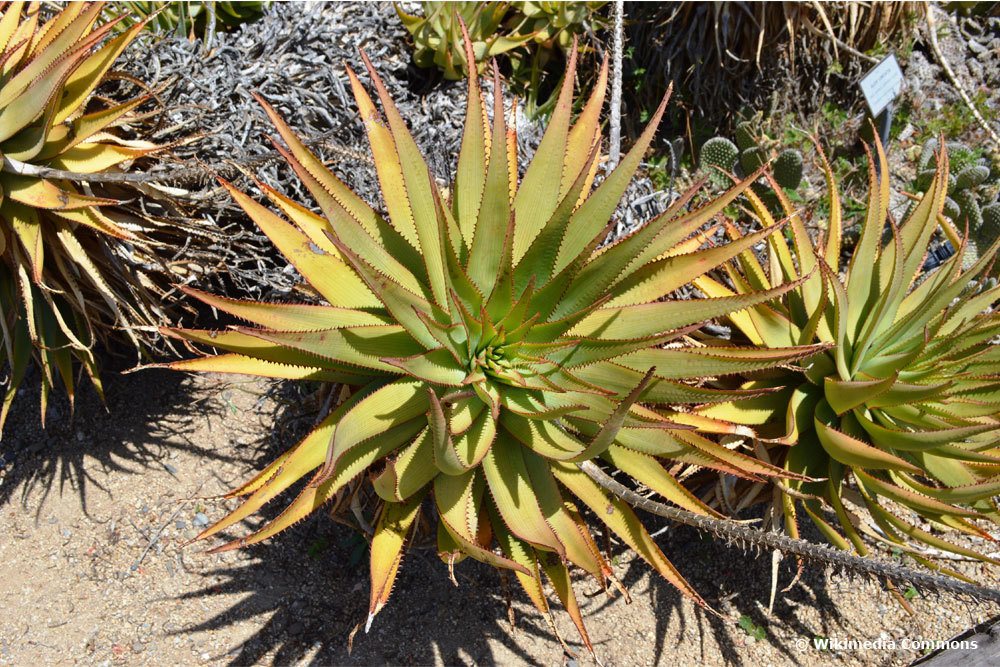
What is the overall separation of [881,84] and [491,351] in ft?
8.02

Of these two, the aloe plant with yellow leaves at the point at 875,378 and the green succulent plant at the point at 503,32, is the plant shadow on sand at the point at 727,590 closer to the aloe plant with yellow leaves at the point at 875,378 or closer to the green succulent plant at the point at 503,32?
the aloe plant with yellow leaves at the point at 875,378

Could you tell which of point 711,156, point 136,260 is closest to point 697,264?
point 711,156

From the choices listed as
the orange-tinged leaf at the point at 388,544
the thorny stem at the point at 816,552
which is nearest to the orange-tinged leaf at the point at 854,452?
the thorny stem at the point at 816,552

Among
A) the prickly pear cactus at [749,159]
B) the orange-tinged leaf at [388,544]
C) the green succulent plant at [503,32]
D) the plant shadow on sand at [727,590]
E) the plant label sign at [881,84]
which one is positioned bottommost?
the plant shadow on sand at [727,590]

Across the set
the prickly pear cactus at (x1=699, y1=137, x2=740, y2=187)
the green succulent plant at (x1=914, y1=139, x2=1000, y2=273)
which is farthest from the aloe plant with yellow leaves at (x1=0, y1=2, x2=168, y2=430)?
the green succulent plant at (x1=914, y1=139, x2=1000, y2=273)

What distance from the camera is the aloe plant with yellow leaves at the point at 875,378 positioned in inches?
83.6

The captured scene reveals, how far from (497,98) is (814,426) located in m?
1.43

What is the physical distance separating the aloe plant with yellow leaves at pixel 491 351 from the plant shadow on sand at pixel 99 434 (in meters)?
1.27

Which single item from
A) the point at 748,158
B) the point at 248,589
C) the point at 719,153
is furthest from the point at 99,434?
the point at 748,158

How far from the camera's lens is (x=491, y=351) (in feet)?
6.36

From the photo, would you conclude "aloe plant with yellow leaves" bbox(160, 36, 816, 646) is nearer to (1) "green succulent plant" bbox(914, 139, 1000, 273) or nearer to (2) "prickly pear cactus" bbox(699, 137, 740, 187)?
(2) "prickly pear cactus" bbox(699, 137, 740, 187)

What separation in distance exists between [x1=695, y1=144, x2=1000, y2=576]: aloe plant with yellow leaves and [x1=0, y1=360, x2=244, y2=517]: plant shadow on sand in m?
2.17

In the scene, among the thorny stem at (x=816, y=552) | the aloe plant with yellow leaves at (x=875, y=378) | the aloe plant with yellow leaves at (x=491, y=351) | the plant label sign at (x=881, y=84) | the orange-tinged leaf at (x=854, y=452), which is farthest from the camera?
the plant label sign at (x=881, y=84)

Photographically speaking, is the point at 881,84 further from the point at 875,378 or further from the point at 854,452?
the point at 854,452
